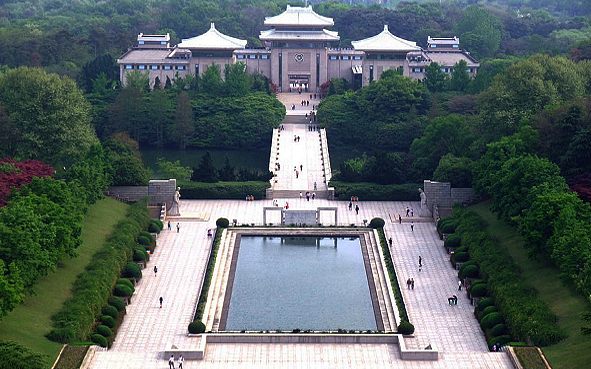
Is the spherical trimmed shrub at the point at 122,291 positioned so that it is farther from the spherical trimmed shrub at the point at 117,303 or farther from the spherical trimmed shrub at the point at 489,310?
the spherical trimmed shrub at the point at 489,310

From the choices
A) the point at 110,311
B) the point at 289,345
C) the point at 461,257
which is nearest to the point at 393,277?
the point at 461,257

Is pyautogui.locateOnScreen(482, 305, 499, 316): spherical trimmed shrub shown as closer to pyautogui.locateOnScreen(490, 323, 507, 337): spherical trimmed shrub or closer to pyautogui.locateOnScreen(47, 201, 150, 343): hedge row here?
pyautogui.locateOnScreen(490, 323, 507, 337): spherical trimmed shrub

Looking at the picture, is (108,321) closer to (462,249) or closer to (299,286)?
(299,286)

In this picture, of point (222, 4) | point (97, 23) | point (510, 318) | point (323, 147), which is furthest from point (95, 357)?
point (222, 4)

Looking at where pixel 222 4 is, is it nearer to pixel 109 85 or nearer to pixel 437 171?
pixel 109 85

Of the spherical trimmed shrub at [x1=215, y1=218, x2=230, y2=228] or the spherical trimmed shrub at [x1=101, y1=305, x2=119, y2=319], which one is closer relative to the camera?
the spherical trimmed shrub at [x1=101, y1=305, x2=119, y2=319]

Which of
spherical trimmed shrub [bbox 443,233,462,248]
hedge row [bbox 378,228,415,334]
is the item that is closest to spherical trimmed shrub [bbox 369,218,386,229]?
hedge row [bbox 378,228,415,334]
